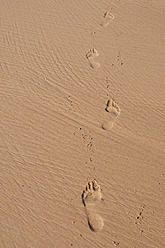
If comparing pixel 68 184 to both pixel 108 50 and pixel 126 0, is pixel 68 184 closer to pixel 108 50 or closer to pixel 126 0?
pixel 108 50

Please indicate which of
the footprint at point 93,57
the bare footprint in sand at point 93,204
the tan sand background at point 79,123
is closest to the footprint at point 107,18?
the tan sand background at point 79,123

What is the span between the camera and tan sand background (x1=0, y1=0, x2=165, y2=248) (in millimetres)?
2887

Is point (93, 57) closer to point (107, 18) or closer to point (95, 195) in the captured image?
point (107, 18)

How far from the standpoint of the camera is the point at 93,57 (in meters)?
3.70

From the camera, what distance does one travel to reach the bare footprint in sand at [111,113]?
326 cm

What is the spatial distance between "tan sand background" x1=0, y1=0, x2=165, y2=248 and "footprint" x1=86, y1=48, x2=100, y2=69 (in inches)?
2.7

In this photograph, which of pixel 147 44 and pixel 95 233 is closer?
pixel 95 233

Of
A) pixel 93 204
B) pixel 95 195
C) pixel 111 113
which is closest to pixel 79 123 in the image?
pixel 111 113

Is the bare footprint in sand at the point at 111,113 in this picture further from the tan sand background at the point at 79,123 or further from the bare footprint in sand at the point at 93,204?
the bare footprint in sand at the point at 93,204

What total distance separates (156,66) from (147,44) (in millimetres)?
479

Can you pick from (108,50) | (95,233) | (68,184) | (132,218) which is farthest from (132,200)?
(108,50)

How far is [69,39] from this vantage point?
386 centimetres

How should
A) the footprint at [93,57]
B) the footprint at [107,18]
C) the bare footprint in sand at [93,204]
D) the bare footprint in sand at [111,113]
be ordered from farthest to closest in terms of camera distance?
the footprint at [107,18] → the footprint at [93,57] → the bare footprint in sand at [111,113] → the bare footprint in sand at [93,204]

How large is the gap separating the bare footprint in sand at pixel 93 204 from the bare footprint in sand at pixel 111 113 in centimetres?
82
